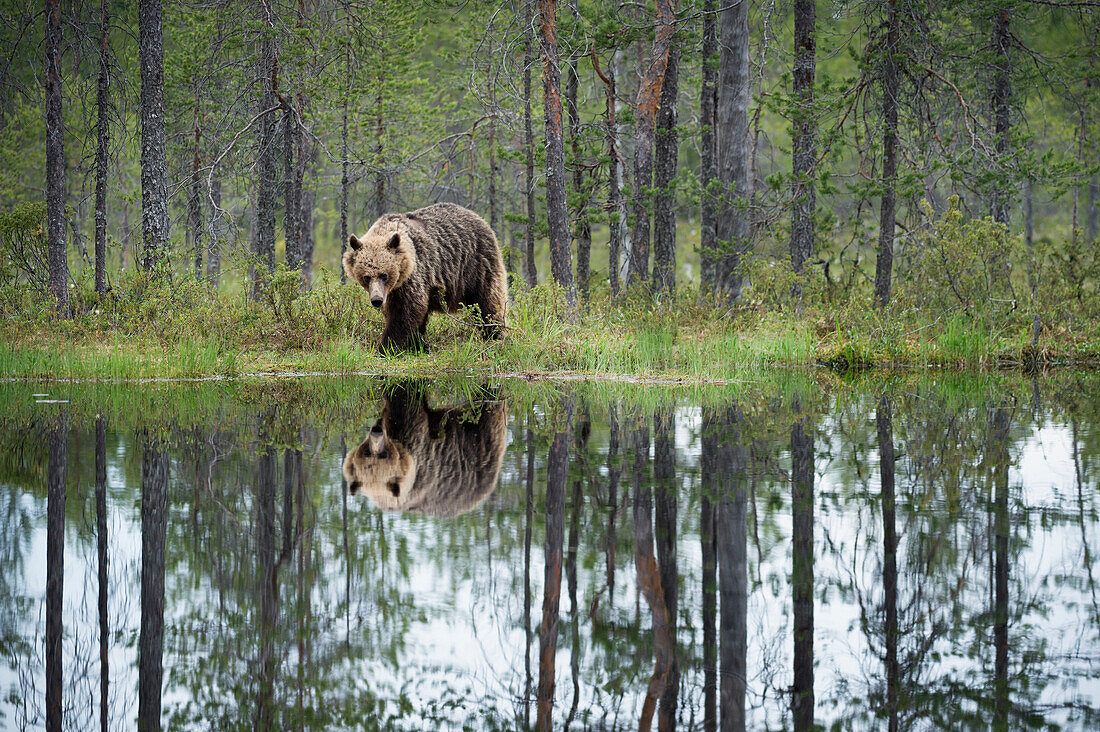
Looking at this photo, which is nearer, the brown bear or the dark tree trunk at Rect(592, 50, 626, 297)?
the brown bear

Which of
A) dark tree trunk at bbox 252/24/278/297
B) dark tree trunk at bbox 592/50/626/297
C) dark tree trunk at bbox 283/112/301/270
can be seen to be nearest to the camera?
dark tree trunk at bbox 252/24/278/297

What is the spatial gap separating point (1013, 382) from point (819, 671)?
28.2 feet

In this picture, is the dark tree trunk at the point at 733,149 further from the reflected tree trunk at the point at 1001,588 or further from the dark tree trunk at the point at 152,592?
the dark tree trunk at the point at 152,592

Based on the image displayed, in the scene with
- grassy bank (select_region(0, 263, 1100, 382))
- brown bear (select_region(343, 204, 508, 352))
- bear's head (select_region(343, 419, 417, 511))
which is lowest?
bear's head (select_region(343, 419, 417, 511))

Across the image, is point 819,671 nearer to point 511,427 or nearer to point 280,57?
point 511,427

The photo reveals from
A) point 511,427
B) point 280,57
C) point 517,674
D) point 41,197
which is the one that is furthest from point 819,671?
point 41,197

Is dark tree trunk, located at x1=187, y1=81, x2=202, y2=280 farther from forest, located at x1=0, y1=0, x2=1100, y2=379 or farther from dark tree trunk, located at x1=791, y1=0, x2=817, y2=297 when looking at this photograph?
dark tree trunk, located at x1=791, y1=0, x2=817, y2=297

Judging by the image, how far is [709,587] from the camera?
126 inches

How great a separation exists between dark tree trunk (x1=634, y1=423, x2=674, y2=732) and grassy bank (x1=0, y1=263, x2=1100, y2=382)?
583cm

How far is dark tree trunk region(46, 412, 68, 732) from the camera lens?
2506 mm

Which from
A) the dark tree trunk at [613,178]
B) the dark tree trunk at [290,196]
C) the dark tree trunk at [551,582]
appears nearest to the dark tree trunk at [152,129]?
the dark tree trunk at [290,196]

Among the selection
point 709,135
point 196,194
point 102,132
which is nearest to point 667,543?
point 102,132

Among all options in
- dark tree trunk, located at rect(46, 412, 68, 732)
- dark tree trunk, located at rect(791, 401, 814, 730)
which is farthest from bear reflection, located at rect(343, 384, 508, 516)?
dark tree trunk, located at rect(791, 401, 814, 730)

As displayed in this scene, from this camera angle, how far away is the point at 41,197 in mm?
39969
